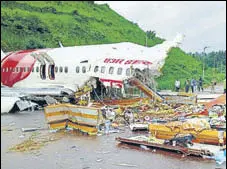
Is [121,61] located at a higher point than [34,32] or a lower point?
lower

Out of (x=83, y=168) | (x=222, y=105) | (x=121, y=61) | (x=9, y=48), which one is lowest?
(x=83, y=168)

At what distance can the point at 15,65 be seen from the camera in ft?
109

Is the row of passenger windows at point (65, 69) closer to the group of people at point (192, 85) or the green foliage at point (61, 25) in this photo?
the group of people at point (192, 85)

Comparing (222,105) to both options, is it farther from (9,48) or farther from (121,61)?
(9,48)

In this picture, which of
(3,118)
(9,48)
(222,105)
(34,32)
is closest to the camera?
(222,105)

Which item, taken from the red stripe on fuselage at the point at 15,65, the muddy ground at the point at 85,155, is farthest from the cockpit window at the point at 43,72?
the muddy ground at the point at 85,155

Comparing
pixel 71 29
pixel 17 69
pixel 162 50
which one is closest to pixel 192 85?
pixel 162 50

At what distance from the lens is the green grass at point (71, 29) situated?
181 ft

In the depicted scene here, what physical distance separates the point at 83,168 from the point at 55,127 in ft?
21.4

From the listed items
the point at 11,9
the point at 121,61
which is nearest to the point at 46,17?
the point at 11,9

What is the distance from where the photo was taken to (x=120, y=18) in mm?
78500

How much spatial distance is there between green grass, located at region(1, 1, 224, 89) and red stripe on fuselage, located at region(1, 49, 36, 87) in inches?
685

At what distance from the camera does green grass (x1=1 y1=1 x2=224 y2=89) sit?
5531 cm

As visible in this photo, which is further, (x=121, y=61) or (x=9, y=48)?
(x=9, y=48)
